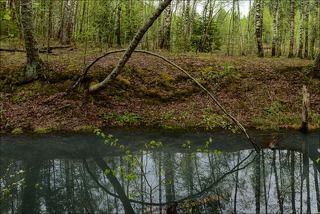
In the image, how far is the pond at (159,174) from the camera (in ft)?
24.3

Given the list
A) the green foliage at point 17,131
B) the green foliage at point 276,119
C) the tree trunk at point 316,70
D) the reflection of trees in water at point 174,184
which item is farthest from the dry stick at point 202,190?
the tree trunk at point 316,70

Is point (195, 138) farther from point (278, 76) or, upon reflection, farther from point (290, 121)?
point (278, 76)

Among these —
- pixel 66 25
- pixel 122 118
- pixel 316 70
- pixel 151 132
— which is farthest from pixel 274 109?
pixel 66 25

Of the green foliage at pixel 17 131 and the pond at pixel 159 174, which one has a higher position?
the green foliage at pixel 17 131

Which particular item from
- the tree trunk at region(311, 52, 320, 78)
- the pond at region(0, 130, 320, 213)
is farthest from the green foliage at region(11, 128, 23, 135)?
the tree trunk at region(311, 52, 320, 78)

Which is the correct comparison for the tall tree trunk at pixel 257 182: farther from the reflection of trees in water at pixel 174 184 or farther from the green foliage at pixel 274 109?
the green foliage at pixel 274 109

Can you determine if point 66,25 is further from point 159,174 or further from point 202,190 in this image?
point 202,190

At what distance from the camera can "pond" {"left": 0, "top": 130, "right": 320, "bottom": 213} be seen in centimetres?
742

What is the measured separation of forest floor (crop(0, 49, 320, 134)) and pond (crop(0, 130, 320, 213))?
3.47 feet

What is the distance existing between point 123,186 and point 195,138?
473 centimetres

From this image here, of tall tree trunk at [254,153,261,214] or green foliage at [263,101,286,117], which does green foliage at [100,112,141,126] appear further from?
green foliage at [263,101,286,117]

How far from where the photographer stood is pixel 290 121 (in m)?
14.2

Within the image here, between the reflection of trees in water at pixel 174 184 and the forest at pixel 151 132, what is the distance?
0.03 m

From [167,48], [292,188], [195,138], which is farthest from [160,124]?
[167,48]
